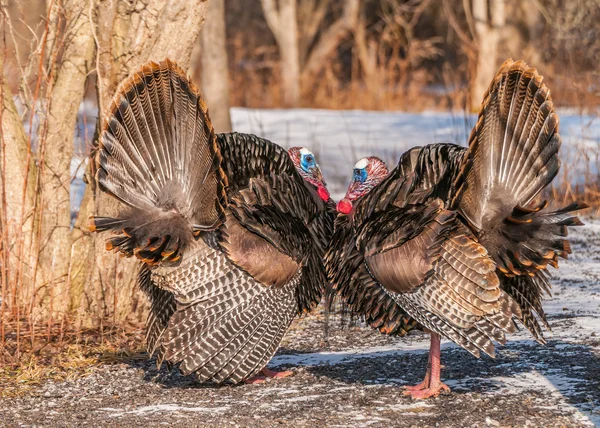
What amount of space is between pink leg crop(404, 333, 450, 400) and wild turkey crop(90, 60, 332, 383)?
0.75 metres

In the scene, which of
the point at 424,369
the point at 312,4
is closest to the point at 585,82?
the point at 424,369

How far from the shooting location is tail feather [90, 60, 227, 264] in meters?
4.49

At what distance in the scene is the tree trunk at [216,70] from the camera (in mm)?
12141

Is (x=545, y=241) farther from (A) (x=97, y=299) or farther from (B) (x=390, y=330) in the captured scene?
(A) (x=97, y=299)

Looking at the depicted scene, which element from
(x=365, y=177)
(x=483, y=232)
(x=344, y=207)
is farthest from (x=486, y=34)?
(x=483, y=232)

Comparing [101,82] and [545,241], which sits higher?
[101,82]

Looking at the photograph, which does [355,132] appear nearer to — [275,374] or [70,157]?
[70,157]

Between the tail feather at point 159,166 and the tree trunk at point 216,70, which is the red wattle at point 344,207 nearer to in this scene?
the tail feather at point 159,166

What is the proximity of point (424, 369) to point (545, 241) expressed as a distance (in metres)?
1.15

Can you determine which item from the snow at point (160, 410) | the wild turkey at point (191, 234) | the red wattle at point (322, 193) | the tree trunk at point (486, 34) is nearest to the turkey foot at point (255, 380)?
the wild turkey at point (191, 234)

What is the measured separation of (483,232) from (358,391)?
0.99 m

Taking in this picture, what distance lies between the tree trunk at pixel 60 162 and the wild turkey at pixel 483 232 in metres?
2.36

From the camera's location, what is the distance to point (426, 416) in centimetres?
417

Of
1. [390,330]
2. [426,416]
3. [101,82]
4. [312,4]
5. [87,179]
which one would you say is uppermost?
[312,4]
